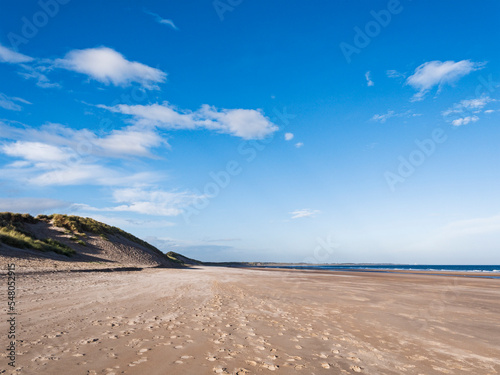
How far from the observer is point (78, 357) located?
17.0ft

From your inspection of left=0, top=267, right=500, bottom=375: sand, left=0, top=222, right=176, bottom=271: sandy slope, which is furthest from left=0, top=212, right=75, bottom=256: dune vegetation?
left=0, top=267, right=500, bottom=375: sand

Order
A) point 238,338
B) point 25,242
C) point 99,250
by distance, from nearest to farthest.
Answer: point 238,338, point 25,242, point 99,250

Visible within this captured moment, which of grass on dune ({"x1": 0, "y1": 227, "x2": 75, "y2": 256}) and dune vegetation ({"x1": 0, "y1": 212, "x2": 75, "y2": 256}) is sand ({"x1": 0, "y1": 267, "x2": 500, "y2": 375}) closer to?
grass on dune ({"x1": 0, "y1": 227, "x2": 75, "y2": 256})

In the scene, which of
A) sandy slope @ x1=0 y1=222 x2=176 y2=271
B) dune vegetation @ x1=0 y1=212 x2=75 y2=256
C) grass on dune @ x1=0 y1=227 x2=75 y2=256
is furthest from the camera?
sandy slope @ x1=0 y1=222 x2=176 y2=271

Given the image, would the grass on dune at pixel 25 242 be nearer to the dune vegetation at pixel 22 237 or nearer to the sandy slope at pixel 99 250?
the dune vegetation at pixel 22 237

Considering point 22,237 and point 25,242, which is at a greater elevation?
point 22,237

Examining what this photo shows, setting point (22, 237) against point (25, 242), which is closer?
point (25, 242)

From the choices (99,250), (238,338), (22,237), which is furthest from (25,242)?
(238,338)

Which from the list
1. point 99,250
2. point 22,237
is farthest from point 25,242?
point 99,250

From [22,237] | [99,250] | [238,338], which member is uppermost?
[22,237]

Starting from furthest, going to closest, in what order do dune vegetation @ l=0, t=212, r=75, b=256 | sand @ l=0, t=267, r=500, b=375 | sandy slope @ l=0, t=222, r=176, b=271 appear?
sandy slope @ l=0, t=222, r=176, b=271, dune vegetation @ l=0, t=212, r=75, b=256, sand @ l=0, t=267, r=500, b=375

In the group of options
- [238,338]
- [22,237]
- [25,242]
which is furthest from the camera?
[22,237]

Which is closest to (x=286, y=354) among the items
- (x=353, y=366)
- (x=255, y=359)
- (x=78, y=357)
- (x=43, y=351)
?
(x=255, y=359)

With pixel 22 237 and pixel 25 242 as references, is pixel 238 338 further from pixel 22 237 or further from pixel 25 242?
pixel 22 237
